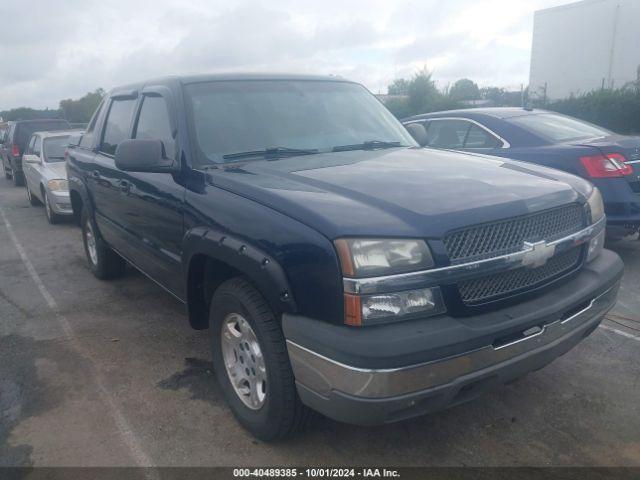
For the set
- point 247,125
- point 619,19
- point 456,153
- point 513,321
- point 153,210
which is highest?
point 619,19

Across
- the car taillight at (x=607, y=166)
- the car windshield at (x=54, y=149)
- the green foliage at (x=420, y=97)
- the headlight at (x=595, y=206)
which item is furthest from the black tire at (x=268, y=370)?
the green foliage at (x=420, y=97)

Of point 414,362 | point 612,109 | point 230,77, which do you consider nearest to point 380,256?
point 414,362

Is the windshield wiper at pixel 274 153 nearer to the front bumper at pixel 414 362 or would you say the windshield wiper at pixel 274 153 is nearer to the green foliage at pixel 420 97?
the front bumper at pixel 414 362

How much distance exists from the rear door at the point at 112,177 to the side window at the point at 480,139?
3933 mm

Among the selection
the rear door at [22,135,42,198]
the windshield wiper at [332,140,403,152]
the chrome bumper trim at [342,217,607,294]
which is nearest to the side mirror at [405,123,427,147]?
the windshield wiper at [332,140,403,152]

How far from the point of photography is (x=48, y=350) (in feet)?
14.6

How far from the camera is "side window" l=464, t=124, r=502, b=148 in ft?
21.8

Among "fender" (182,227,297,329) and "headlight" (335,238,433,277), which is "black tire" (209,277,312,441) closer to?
"fender" (182,227,297,329)

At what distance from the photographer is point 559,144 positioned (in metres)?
6.14

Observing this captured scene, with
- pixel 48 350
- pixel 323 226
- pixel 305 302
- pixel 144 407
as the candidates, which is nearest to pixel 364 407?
pixel 305 302

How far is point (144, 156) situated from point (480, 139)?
446 centimetres

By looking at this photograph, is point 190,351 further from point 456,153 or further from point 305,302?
point 456,153

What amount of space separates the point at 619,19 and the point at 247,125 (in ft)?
102

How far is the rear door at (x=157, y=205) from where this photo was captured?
3.70m
